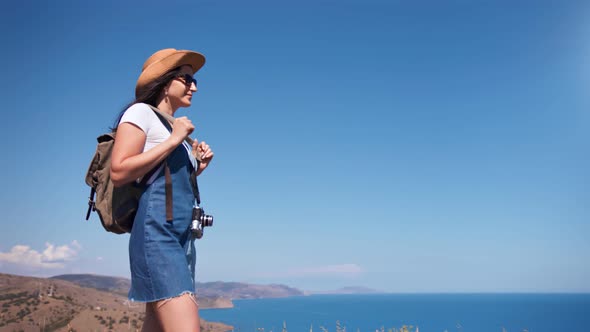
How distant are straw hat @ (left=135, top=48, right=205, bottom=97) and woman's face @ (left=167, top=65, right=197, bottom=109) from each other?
6 cm

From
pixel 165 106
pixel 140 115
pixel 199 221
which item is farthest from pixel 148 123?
pixel 199 221

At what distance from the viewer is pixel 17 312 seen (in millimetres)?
37562

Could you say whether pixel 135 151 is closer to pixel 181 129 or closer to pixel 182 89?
pixel 181 129

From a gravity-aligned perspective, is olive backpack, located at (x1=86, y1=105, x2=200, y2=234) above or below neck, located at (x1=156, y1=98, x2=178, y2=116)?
below

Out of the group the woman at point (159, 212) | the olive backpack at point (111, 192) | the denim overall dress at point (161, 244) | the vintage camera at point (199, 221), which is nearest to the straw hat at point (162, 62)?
the woman at point (159, 212)

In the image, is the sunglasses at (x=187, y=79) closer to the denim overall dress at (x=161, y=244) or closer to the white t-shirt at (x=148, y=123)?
the white t-shirt at (x=148, y=123)

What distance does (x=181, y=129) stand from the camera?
7.06 ft

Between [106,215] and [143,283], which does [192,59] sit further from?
[143,283]

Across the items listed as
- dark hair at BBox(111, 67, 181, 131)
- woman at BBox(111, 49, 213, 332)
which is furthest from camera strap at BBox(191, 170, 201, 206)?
dark hair at BBox(111, 67, 181, 131)

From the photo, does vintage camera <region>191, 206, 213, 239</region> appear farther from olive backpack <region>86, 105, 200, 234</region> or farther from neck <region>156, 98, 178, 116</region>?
neck <region>156, 98, 178, 116</region>

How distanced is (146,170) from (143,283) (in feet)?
1.76

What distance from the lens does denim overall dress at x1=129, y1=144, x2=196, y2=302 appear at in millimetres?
2002

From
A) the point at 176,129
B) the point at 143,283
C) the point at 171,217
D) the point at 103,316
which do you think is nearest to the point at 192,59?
the point at 176,129

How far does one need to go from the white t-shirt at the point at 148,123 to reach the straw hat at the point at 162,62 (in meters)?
0.27
